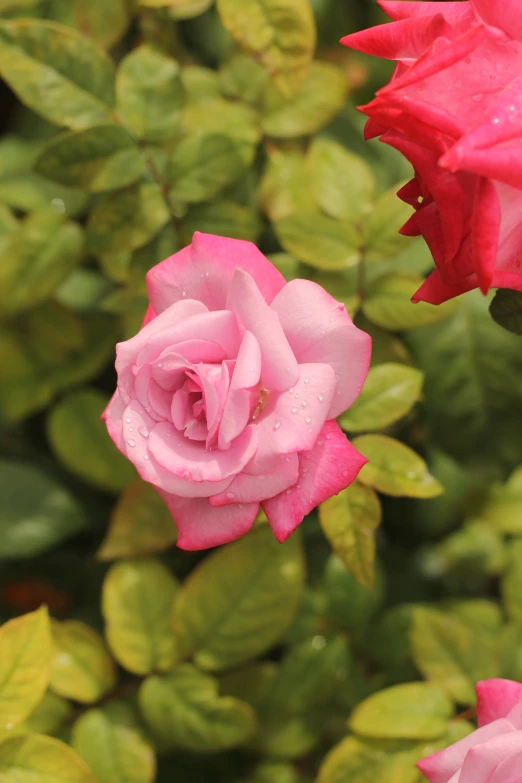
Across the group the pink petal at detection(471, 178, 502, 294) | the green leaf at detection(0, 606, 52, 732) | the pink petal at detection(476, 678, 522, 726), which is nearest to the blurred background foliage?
the green leaf at detection(0, 606, 52, 732)

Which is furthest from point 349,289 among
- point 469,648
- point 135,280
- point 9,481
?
point 9,481

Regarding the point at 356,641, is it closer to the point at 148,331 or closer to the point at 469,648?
the point at 469,648

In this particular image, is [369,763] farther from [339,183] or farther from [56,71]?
[56,71]

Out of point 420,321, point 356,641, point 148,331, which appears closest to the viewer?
point 148,331

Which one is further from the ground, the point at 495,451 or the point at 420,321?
the point at 420,321

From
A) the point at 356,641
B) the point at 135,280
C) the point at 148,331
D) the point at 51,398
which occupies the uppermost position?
the point at 148,331

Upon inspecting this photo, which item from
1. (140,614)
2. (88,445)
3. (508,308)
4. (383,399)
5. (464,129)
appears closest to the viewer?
(464,129)

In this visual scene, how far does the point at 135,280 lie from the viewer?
0.74 metres

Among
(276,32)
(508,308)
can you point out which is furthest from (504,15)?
(276,32)

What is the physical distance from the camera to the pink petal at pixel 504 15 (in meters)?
0.44

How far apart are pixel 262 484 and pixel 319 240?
0.30 m

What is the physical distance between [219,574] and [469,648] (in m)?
0.25

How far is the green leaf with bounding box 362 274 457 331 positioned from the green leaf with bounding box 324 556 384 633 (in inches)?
10.2

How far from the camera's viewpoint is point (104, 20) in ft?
2.70
